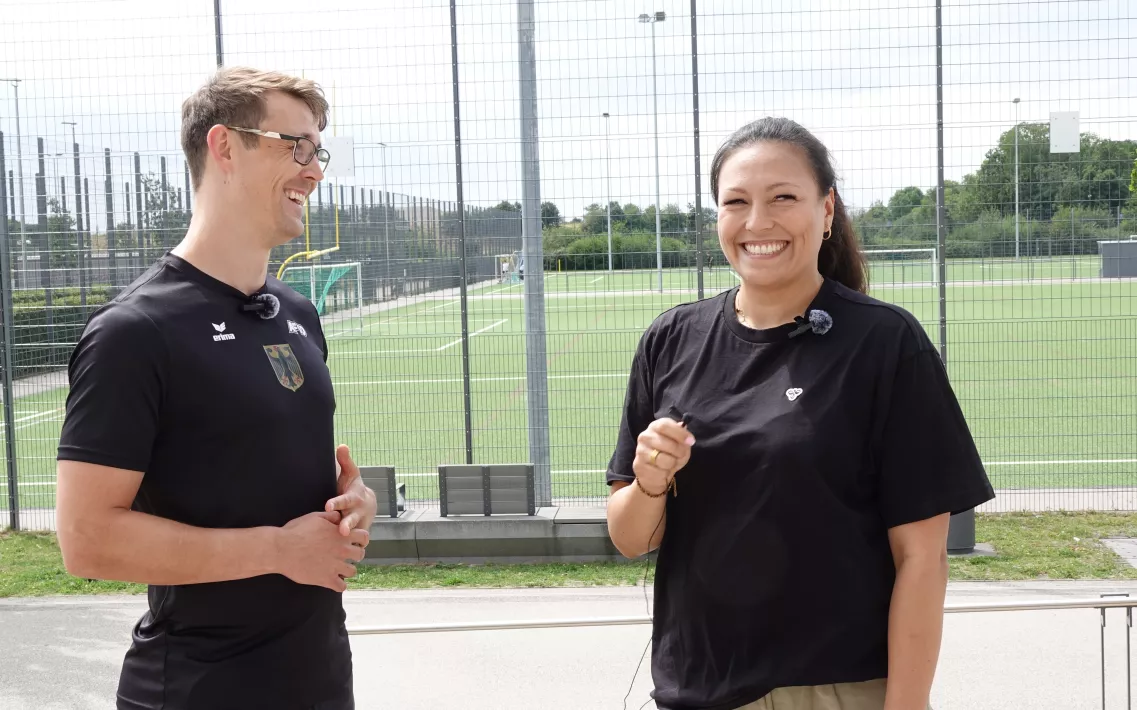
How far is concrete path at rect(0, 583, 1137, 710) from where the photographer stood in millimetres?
4965

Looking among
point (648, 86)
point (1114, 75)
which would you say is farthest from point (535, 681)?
point (1114, 75)

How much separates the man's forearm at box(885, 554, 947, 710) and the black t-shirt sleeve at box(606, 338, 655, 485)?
0.60 metres

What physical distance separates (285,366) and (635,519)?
2.66ft

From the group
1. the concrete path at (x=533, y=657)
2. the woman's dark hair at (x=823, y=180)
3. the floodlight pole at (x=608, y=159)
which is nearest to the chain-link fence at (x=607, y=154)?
the floodlight pole at (x=608, y=159)

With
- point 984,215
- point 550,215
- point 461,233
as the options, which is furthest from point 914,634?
point 984,215

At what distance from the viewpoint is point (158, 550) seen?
2.09 metres

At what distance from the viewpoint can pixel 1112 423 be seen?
520 inches

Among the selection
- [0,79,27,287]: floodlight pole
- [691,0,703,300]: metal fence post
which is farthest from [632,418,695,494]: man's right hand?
[0,79,27,287]: floodlight pole

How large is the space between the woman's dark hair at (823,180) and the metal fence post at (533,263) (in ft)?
17.4

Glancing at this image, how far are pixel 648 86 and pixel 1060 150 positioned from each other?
2.86 meters

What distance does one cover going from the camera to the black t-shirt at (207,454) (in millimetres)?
2061

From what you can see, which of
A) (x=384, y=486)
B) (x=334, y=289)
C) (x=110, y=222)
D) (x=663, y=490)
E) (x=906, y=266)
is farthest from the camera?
(x=334, y=289)

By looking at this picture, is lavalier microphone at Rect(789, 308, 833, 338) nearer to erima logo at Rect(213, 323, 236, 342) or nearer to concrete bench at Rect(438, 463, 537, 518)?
erima logo at Rect(213, 323, 236, 342)

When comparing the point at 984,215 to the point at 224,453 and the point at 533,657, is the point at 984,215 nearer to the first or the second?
the point at 533,657
